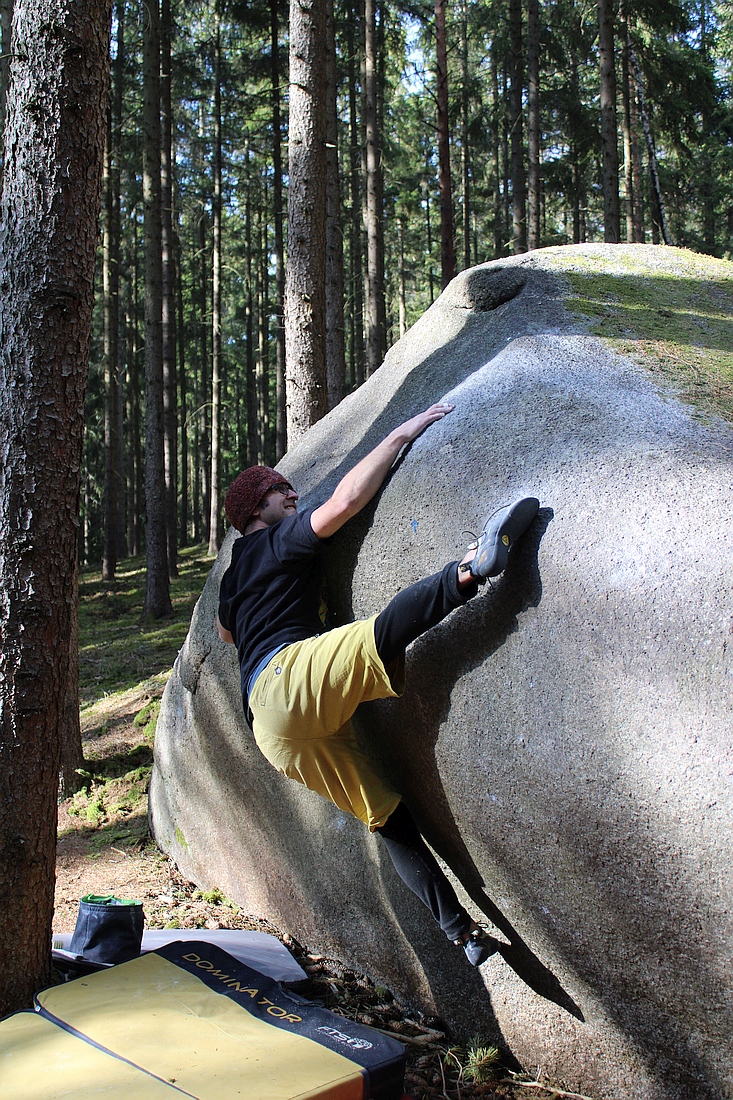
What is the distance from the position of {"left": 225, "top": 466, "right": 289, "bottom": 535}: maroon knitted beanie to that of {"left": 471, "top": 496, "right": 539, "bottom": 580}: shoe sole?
1367mm

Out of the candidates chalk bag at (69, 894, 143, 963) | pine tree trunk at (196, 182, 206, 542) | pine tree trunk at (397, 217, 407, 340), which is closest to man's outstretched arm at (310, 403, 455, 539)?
chalk bag at (69, 894, 143, 963)

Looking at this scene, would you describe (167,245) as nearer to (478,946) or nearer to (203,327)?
(203,327)

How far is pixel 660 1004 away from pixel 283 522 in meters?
2.33

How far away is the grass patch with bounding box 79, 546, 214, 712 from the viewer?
10.1m

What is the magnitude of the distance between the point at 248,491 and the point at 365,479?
702 millimetres

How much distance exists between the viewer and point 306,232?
7.62 metres

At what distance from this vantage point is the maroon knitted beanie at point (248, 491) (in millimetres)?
4047

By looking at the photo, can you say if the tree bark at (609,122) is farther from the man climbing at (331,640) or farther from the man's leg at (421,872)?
the man's leg at (421,872)

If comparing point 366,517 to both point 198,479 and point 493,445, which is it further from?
point 198,479

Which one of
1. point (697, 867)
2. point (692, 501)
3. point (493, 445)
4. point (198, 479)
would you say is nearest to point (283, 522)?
point (493, 445)

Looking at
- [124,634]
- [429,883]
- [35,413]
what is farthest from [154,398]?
[429,883]

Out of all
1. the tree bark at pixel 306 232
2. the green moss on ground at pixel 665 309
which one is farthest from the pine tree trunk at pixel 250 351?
the green moss on ground at pixel 665 309

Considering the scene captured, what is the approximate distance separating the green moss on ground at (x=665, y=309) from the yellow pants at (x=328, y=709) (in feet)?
5.44

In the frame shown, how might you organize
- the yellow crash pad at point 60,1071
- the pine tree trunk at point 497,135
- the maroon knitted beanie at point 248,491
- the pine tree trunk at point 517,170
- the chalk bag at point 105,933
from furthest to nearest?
the pine tree trunk at point 497,135 → the pine tree trunk at point 517,170 → the maroon knitted beanie at point 248,491 → the chalk bag at point 105,933 → the yellow crash pad at point 60,1071
